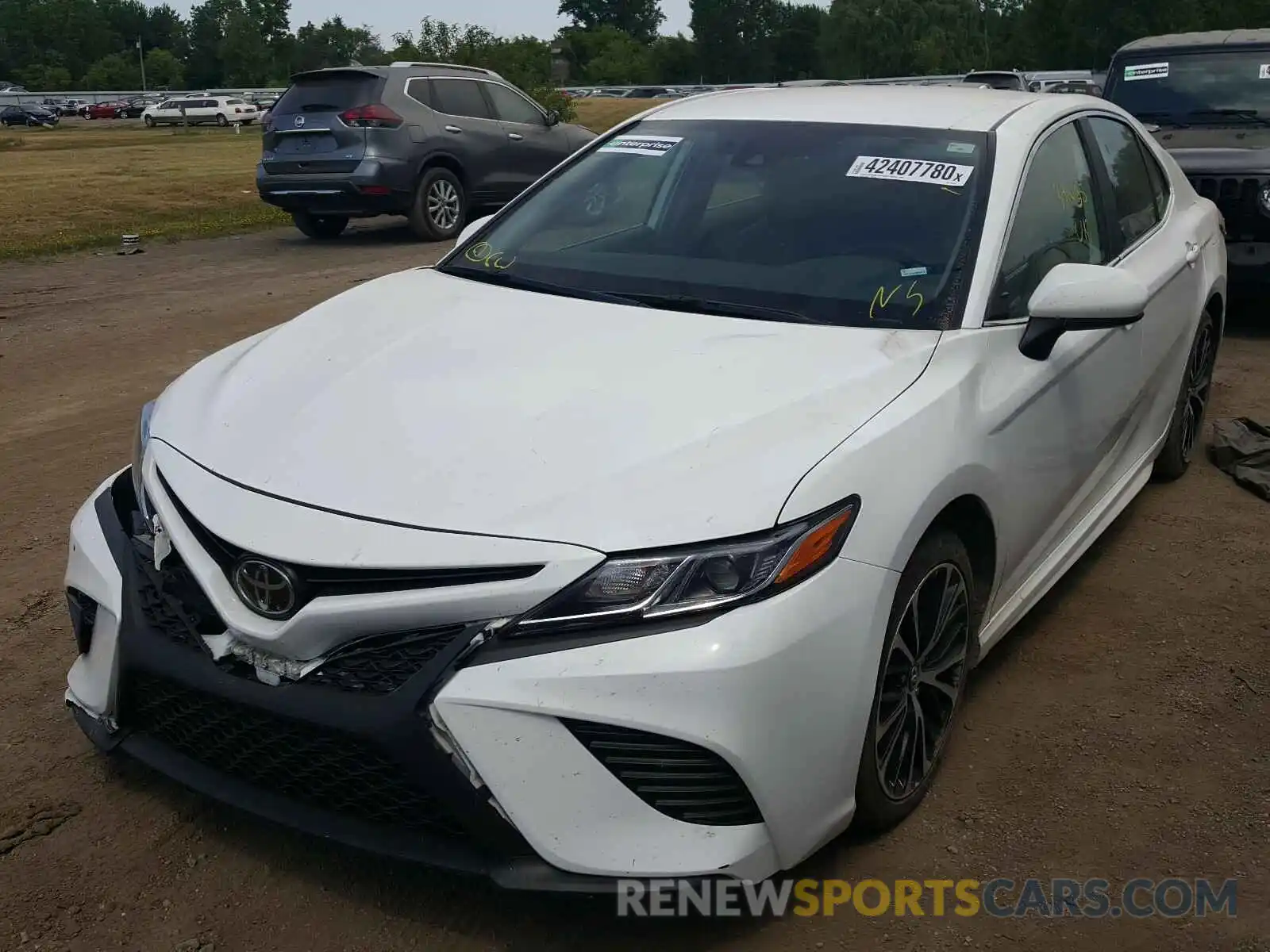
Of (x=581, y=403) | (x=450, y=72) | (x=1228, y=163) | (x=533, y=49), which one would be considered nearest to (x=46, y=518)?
(x=581, y=403)

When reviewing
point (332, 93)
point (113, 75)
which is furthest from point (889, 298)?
point (113, 75)

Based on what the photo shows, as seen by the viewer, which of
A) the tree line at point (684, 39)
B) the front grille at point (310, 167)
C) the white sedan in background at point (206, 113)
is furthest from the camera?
the tree line at point (684, 39)

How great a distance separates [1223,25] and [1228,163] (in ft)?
235

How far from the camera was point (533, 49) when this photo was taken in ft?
78.1

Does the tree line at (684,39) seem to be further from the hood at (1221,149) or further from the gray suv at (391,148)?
the hood at (1221,149)

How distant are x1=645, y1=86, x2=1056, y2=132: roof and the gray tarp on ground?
1.94 m

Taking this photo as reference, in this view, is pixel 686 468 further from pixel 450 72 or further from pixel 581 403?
pixel 450 72

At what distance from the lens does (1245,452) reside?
17.5 feet

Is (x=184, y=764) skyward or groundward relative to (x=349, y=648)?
groundward

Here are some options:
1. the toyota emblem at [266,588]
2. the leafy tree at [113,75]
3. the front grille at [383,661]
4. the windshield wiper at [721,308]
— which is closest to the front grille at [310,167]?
the windshield wiper at [721,308]

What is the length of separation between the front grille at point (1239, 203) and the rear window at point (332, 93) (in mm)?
8164

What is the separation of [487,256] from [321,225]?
1030cm

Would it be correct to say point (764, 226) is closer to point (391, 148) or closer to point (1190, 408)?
point (1190, 408)

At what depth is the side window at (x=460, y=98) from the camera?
13.3 metres
